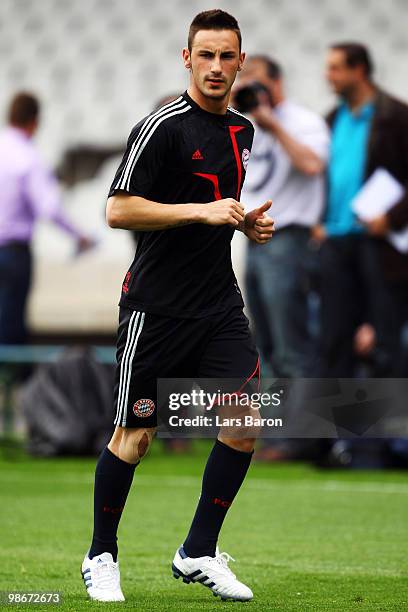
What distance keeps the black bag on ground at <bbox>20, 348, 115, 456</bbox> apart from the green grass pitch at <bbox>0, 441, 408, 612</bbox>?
41 centimetres

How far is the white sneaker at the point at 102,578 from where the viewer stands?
4.17 meters

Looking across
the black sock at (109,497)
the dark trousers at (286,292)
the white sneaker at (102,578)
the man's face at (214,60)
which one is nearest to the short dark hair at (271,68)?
the dark trousers at (286,292)

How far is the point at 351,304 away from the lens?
8211mm

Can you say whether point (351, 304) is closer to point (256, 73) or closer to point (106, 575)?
point (256, 73)

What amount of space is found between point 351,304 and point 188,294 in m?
4.01

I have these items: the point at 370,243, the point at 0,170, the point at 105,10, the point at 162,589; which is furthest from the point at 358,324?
the point at 105,10

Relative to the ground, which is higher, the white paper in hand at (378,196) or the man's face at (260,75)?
the man's face at (260,75)

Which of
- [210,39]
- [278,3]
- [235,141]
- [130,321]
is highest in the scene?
[278,3]

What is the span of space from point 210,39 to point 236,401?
1034 millimetres

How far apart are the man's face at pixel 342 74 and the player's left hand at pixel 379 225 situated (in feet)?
2.55

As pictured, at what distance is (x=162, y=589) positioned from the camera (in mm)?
4426

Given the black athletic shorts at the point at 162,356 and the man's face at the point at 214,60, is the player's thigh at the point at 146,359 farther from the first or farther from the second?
the man's face at the point at 214,60

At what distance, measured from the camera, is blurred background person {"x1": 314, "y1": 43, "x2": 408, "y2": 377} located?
797cm

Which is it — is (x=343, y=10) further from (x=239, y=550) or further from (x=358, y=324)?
(x=239, y=550)
